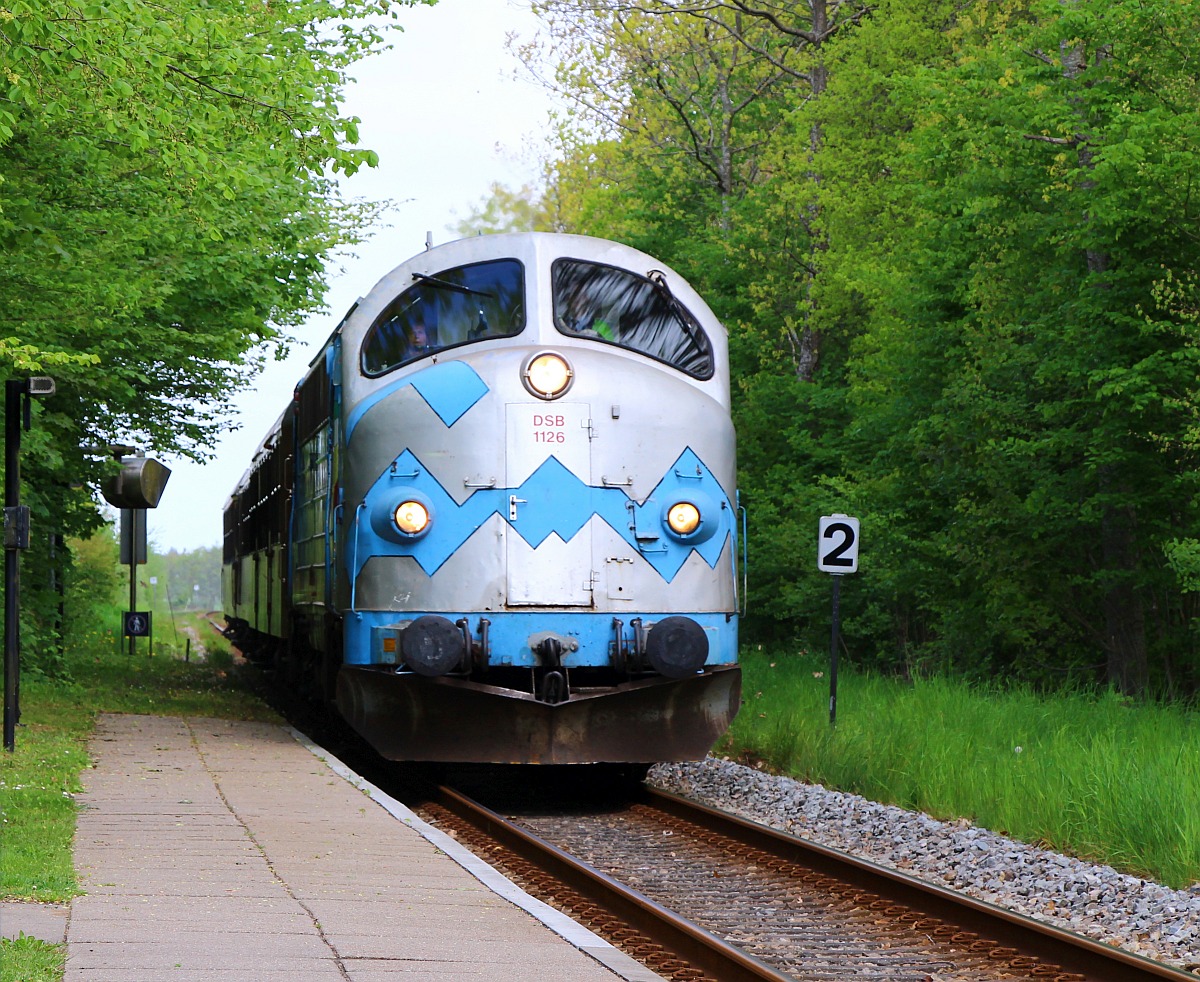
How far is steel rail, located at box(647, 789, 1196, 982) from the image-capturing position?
6953mm

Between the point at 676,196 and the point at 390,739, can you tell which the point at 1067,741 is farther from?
the point at 676,196

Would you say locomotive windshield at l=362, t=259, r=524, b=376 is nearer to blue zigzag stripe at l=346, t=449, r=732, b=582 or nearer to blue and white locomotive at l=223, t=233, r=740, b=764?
blue and white locomotive at l=223, t=233, r=740, b=764

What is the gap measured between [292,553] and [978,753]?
777cm

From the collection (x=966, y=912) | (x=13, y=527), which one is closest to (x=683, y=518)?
(x=966, y=912)

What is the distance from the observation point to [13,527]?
13289 mm

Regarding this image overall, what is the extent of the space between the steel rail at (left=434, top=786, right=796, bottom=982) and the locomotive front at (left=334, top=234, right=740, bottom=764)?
0.95 meters

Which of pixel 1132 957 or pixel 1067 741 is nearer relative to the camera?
pixel 1132 957

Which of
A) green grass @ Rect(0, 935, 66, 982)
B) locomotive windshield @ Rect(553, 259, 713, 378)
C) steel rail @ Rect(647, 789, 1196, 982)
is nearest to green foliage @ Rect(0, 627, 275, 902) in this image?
green grass @ Rect(0, 935, 66, 982)

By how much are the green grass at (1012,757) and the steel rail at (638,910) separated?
298 cm

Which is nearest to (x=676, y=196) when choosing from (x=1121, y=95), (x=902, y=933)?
(x=1121, y=95)

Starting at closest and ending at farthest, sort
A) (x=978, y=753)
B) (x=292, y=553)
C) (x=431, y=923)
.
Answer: (x=431, y=923) → (x=978, y=753) → (x=292, y=553)

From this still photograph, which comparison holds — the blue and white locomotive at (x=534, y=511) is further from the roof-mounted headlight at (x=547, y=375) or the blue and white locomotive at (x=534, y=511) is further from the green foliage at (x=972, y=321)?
the green foliage at (x=972, y=321)

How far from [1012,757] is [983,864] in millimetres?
3058

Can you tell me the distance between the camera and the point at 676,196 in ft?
116
